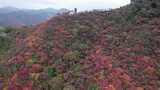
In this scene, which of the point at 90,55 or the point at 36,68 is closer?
the point at 36,68

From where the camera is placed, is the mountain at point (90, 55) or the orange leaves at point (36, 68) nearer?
the mountain at point (90, 55)

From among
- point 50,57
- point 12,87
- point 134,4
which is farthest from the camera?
point 134,4

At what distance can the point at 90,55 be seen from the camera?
44.3 ft

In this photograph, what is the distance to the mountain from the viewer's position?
11.9 meters

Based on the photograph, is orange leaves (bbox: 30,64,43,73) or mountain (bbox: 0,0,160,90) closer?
mountain (bbox: 0,0,160,90)

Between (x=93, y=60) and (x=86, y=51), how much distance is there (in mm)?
967

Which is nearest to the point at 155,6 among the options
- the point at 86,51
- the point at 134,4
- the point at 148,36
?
the point at 134,4

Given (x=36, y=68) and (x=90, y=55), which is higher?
(x=90, y=55)

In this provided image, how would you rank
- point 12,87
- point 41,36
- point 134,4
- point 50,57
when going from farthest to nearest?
point 134,4
point 41,36
point 50,57
point 12,87

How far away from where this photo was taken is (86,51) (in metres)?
13.9

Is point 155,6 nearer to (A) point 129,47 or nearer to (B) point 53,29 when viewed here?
(A) point 129,47

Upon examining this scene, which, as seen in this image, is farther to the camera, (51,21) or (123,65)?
(51,21)

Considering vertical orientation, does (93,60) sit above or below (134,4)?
below

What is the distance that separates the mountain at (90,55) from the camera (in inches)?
469
